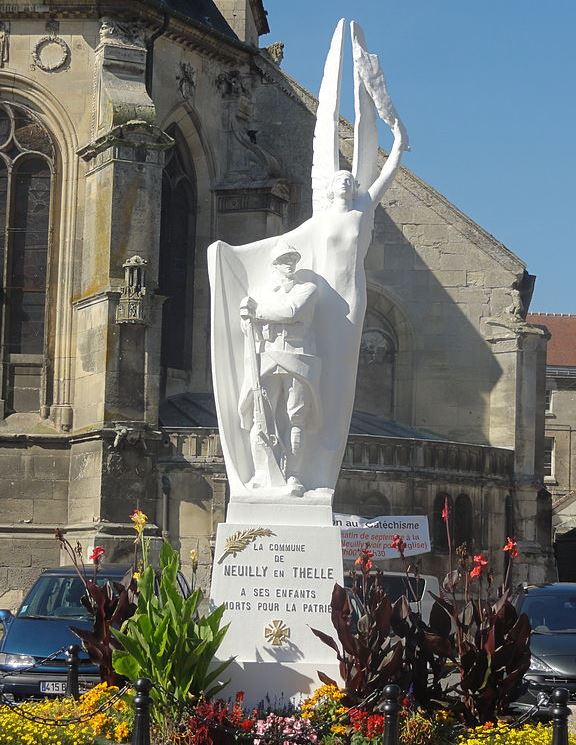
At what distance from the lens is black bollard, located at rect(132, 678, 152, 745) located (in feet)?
30.6

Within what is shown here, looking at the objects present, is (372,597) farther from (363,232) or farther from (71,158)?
(71,158)

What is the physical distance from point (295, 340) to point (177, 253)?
18984mm

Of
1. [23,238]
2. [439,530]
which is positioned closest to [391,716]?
[439,530]

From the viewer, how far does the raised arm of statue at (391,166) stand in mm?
13008

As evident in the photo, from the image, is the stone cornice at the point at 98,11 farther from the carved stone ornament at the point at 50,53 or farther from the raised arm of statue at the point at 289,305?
the raised arm of statue at the point at 289,305

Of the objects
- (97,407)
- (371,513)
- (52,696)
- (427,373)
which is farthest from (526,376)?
(52,696)

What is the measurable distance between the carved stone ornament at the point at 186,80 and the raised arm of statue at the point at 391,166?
Answer: 16877 mm

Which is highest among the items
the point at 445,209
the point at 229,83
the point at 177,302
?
the point at 229,83

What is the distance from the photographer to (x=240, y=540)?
38.9 feet

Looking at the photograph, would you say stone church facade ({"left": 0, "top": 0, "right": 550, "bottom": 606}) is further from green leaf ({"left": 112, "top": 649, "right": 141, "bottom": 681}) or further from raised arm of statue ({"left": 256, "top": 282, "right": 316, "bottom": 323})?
green leaf ({"left": 112, "top": 649, "right": 141, "bottom": 681})

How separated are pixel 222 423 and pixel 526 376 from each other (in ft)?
66.5

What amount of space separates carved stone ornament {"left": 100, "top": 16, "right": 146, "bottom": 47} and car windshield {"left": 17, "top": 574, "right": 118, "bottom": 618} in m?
14.3

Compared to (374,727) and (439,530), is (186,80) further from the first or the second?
(374,727)

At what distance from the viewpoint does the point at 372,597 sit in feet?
36.1
